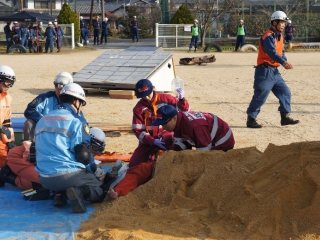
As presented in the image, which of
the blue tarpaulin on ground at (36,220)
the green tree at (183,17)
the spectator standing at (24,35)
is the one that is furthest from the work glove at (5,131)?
the green tree at (183,17)

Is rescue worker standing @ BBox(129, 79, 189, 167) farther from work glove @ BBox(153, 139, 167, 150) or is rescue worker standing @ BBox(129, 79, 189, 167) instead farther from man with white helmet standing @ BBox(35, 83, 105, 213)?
man with white helmet standing @ BBox(35, 83, 105, 213)

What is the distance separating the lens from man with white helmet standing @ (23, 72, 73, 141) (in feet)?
25.9

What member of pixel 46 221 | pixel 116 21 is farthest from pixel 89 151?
pixel 116 21

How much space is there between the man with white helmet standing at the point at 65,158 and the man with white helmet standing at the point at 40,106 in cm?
162

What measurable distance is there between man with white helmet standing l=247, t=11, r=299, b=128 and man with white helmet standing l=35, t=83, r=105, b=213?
497 centimetres

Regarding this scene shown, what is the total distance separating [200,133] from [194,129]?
107mm

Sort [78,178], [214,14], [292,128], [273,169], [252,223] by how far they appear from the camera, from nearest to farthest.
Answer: [252,223]
[273,169]
[78,178]
[292,128]
[214,14]

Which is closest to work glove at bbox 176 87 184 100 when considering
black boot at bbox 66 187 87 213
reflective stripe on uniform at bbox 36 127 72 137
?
reflective stripe on uniform at bbox 36 127 72 137

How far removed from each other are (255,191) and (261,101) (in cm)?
529

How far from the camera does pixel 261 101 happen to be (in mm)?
10734

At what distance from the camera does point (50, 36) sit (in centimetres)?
3291

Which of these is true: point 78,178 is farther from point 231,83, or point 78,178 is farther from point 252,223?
point 231,83

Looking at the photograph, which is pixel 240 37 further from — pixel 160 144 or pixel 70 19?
pixel 160 144

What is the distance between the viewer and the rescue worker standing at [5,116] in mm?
7753
